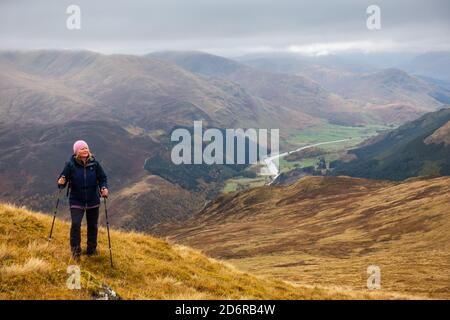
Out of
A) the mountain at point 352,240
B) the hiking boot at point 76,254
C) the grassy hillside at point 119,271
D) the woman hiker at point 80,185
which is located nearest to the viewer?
the grassy hillside at point 119,271

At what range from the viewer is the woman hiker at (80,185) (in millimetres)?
20578

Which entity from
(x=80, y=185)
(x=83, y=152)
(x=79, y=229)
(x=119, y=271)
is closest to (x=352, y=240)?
(x=119, y=271)

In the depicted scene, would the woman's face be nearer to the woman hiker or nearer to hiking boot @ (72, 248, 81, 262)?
the woman hiker

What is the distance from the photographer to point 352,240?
340 ft

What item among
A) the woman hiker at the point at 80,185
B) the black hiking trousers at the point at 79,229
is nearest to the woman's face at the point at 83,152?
the woman hiker at the point at 80,185

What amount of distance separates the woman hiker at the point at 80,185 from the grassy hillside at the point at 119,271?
1.28 m

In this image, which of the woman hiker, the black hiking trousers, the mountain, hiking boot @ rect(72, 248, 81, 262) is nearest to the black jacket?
A: the woman hiker

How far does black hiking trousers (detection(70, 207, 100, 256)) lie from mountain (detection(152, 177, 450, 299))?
24.9 metres

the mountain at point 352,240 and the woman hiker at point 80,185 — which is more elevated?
the woman hiker at point 80,185

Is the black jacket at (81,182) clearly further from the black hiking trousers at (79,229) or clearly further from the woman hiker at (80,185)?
the black hiking trousers at (79,229)

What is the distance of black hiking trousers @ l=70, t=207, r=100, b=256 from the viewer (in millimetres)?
20656

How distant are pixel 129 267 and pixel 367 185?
18804 cm
